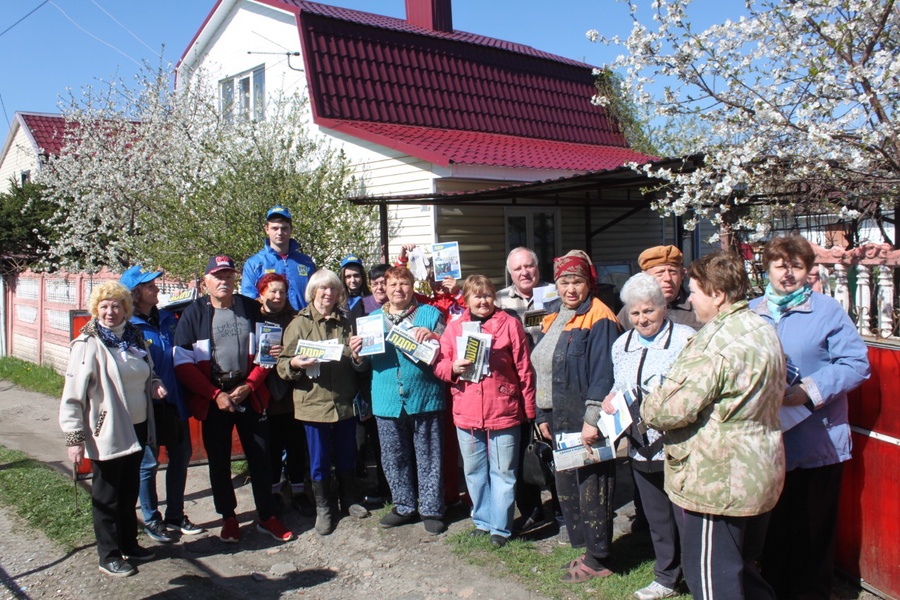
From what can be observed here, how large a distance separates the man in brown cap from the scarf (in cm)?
56

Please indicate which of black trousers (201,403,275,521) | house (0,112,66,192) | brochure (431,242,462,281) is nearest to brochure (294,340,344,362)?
black trousers (201,403,275,521)

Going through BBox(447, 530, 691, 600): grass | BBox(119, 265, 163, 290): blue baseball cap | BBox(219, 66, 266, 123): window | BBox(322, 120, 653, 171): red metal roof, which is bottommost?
BBox(447, 530, 691, 600): grass

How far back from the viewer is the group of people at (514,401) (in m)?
3.19

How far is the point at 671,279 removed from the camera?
4.54m

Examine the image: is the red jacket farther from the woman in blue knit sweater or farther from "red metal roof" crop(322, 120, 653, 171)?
"red metal roof" crop(322, 120, 653, 171)

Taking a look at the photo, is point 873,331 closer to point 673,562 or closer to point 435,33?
point 673,562

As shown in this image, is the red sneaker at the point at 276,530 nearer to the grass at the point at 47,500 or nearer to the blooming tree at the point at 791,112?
the grass at the point at 47,500

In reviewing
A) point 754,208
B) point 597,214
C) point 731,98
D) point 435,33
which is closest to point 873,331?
point 754,208

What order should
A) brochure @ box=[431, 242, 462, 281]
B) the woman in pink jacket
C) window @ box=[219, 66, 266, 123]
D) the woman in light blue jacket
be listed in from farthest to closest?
window @ box=[219, 66, 266, 123], brochure @ box=[431, 242, 462, 281], the woman in pink jacket, the woman in light blue jacket

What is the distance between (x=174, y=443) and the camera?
5273 mm

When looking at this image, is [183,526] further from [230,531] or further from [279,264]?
[279,264]

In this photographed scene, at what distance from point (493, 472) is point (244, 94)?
11.0m

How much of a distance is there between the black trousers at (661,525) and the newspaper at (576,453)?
0.67ft

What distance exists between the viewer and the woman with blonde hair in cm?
452
